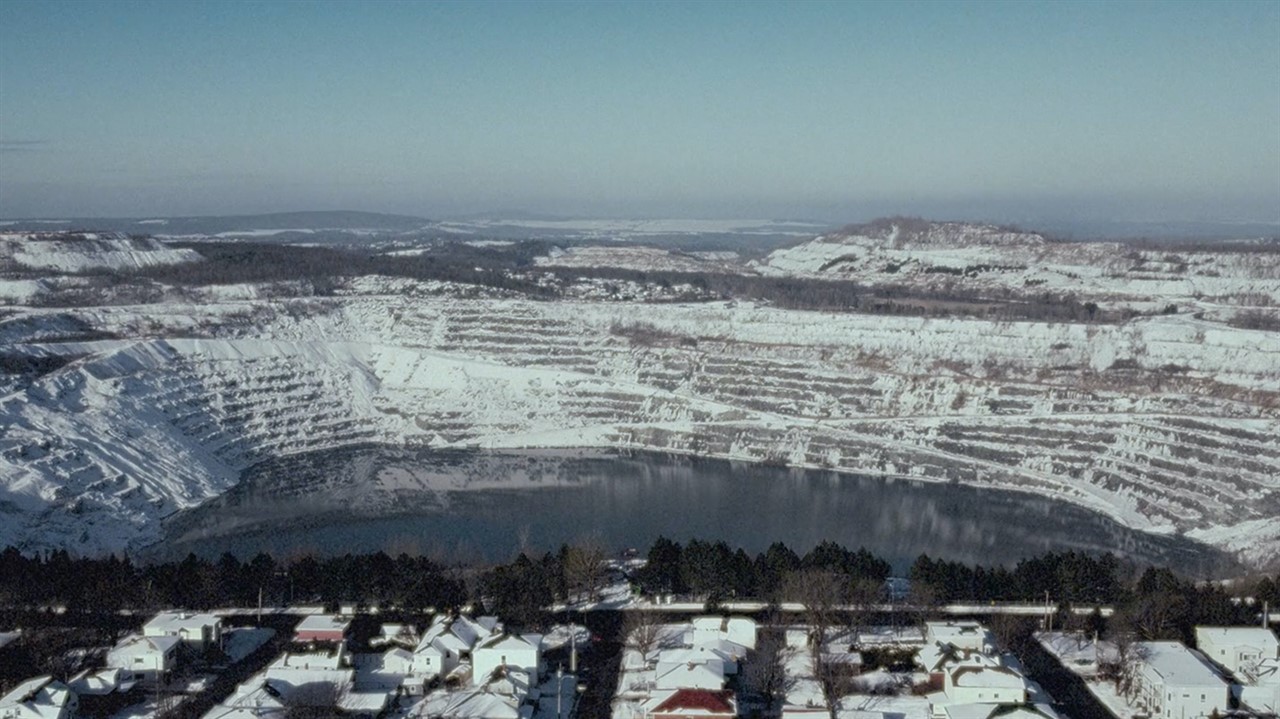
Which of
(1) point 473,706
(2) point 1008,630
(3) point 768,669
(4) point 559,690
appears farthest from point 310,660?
(2) point 1008,630

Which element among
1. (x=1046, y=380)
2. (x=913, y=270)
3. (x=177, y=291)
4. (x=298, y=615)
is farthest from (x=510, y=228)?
(x=298, y=615)

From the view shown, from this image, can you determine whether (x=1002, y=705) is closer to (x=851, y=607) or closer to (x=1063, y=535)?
(x=851, y=607)

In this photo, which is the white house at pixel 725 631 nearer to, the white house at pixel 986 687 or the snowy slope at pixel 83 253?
the white house at pixel 986 687

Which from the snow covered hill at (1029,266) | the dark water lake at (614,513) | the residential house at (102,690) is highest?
the snow covered hill at (1029,266)

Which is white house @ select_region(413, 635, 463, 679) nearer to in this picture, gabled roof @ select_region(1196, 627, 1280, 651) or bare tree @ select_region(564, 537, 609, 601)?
bare tree @ select_region(564, 537, 609, 601)

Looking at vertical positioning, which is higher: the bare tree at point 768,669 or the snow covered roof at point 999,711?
the snow covered roof at point 999,711

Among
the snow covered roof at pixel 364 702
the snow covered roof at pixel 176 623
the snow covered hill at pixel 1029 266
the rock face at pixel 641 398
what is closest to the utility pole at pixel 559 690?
the snow covered roof at pixel 364 702

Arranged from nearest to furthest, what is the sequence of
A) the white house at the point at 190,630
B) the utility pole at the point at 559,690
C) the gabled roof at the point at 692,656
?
1. the utility pole at the point at 559,690
2. the gabled roof at the point at 692,656
3. the white house at the point at 190,630
